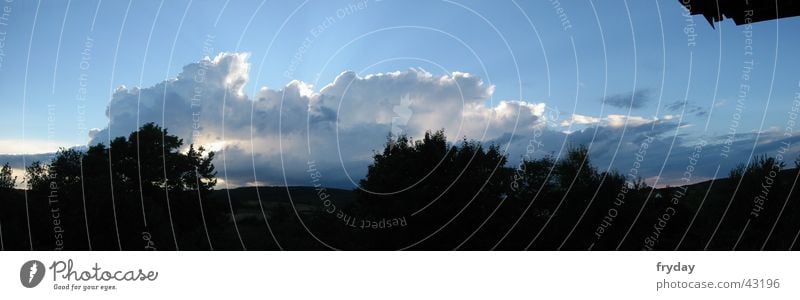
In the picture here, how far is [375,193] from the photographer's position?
60906 millimetres

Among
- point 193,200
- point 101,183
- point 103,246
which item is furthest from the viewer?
point 193,200

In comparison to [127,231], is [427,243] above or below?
below

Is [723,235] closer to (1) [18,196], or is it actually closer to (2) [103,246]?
(2) [103,246]

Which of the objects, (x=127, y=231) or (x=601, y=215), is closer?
(x=127, y=231)

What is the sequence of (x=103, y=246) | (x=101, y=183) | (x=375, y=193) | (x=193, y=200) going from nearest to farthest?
(x=103, y=246), (x=101, y=183), (x=375, y=193), (x=193, y=200)

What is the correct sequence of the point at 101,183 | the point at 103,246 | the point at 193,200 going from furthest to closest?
the point at 193,200 < the point at 101,183 < the point at 103,246

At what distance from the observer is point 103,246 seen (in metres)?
49.8

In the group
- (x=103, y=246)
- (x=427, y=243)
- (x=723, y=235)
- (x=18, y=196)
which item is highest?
(x=18, y=196)

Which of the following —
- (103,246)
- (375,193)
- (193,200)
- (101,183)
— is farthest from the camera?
(193,200)

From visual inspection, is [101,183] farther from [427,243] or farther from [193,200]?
[427,243]

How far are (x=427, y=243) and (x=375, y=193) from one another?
28.2 ft
